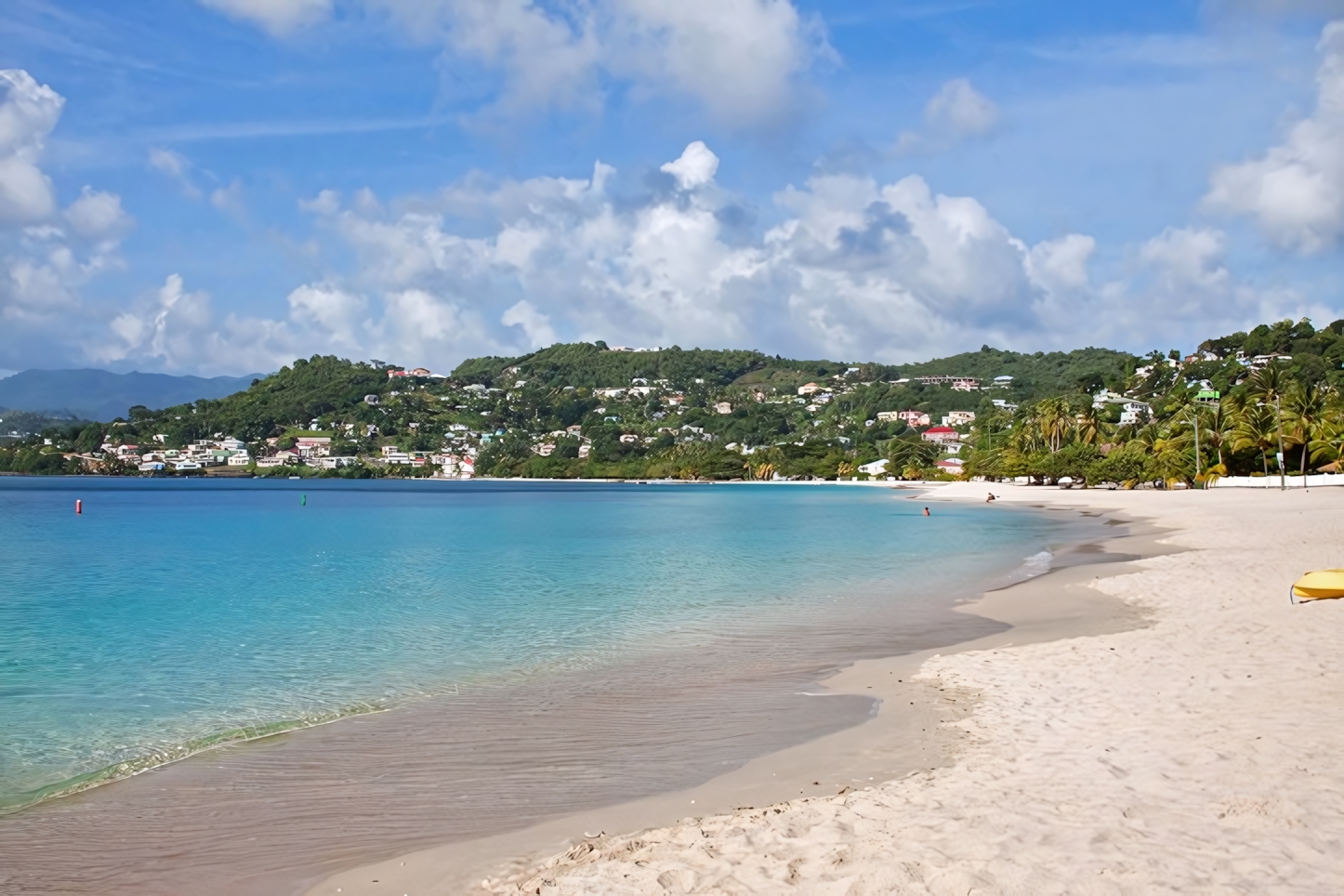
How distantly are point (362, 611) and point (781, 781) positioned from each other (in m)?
14.8

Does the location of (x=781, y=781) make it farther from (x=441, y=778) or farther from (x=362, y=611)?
(x=362, y=611)

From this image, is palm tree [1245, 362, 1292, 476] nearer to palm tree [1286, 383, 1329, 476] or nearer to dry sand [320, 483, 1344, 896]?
palm tree [1286, 383, 1329, 476]

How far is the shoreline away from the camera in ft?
20.6

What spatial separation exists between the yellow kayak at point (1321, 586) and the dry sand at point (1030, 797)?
2.18 meters

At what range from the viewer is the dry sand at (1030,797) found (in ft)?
18.2

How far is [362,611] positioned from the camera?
67.8 feet

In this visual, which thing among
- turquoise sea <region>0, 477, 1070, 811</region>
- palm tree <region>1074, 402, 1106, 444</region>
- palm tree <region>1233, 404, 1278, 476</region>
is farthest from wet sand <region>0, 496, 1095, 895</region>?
palm tree <region>1074, 402, 1106, 444</region>

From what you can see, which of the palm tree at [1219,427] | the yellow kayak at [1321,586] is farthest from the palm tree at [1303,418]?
the yellow kayak at [1321,586]

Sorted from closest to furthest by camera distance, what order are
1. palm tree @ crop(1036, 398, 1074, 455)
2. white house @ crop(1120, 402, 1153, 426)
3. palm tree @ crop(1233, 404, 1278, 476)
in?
palm tree @ crop(1233, 404, 1278, 476), palm tree @ crop(1036, 398, 1074, 455), white house @ crop(1120, 402, 1153, 426)

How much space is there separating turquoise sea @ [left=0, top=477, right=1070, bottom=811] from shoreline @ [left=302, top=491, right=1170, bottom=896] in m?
2.91

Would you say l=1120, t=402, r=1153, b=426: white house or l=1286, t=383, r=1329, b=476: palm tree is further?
l=1120, t=402, r=1153, b=426: white house

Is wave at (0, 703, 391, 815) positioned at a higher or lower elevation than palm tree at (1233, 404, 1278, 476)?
lower

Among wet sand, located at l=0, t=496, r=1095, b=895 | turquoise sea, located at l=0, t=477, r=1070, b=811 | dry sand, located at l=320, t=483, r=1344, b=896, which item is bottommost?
turquoise sea, located at l=0, t=477, r=1070, b=811

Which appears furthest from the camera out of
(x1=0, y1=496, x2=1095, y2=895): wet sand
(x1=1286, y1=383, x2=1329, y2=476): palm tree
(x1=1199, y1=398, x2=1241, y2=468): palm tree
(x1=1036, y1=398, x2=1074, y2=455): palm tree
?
(x1=1036, y1=398, x2=1074, y2=455): palm tree
